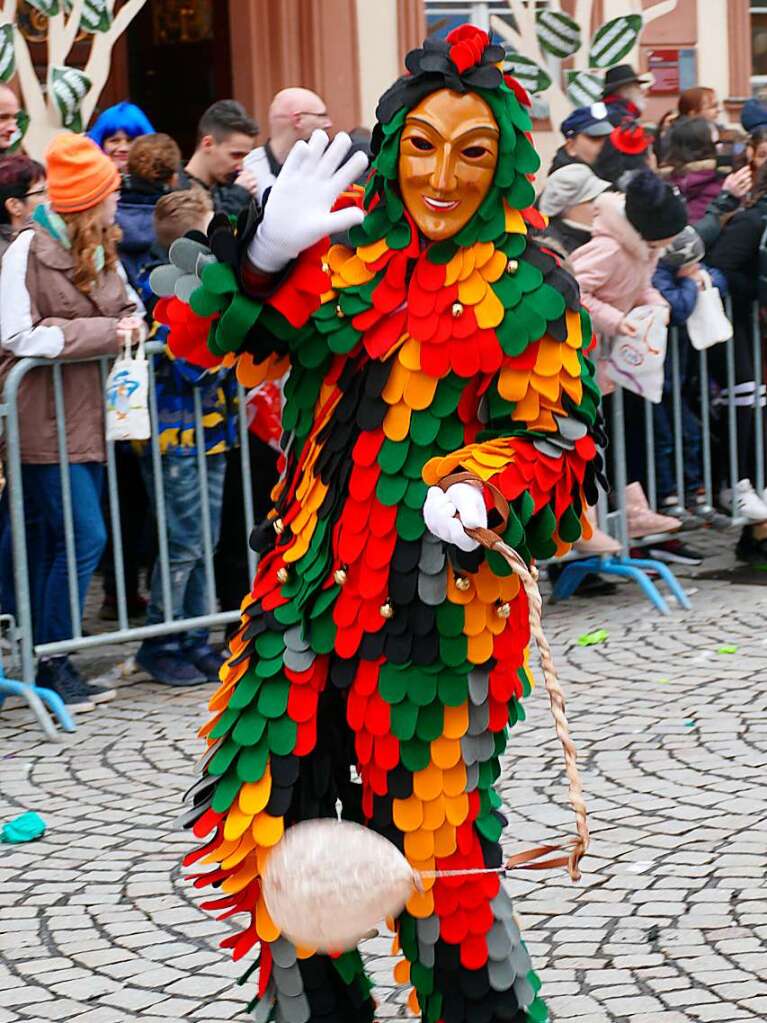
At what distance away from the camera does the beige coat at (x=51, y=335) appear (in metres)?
6.26

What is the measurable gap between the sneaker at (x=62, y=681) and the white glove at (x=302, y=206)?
3.51 meters

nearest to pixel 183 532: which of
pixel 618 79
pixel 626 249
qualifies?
pixel 626 249

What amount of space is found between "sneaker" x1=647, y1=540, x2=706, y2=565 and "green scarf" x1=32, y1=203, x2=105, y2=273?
314 centimetres

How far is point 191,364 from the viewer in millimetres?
5320

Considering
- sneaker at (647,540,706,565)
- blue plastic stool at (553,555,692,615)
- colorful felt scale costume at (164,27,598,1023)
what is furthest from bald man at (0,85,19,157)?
colorful felt scale costume at (164,27,598,1023)

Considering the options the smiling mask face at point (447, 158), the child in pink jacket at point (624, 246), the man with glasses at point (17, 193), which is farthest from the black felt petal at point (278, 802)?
the child in pink jacket at point (624, 246)

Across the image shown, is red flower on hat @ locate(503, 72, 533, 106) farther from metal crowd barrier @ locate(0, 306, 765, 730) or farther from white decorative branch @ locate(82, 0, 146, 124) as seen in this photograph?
white decorative branch @ locate(82, 0, 146, 124)

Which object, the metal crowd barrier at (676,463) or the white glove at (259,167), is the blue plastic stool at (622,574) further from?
the white glove at (259,167)

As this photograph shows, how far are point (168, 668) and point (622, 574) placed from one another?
207 cm

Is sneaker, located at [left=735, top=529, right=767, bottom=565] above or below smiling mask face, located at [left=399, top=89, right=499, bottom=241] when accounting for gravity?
below

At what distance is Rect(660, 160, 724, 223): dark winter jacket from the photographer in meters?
9.26

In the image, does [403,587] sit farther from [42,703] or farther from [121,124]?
[121,124]

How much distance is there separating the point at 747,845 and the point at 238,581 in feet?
9.51

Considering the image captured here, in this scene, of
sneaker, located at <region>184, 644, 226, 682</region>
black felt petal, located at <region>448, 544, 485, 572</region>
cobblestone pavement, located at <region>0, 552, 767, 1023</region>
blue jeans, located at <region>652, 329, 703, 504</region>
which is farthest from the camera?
blue jeans, located at <region>652, 329, 703, 504</region>
